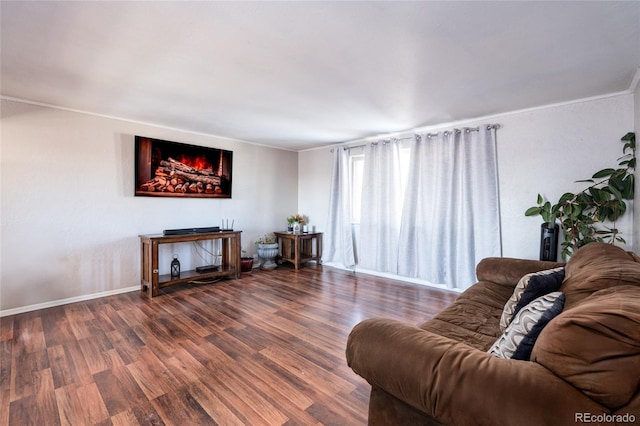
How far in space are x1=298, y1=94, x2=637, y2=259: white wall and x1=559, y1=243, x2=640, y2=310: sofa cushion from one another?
5.46 ft

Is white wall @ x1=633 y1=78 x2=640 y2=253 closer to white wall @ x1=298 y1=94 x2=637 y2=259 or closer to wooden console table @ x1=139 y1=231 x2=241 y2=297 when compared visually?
white wall @ x1=298 y1=94 x2=637 y2=259

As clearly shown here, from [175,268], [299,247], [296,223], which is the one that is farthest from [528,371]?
[296,223]

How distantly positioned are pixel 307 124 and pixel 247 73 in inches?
62.8

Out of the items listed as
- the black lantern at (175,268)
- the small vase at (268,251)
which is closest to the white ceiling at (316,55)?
the black lantern at (175,268)

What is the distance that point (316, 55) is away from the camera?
81.1 inches

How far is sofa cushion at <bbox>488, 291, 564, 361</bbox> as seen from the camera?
1.03 m

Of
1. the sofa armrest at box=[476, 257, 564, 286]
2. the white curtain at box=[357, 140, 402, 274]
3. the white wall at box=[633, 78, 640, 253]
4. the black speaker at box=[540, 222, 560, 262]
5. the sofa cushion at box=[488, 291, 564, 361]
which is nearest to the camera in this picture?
the sofa cushion at box=[488, 291, 564, 361]

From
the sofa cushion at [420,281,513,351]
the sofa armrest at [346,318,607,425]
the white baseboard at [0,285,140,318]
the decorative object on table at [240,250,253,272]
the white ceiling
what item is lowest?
the white baseboard at [0,285,140,318]

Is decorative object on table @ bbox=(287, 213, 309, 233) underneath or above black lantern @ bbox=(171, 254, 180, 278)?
above

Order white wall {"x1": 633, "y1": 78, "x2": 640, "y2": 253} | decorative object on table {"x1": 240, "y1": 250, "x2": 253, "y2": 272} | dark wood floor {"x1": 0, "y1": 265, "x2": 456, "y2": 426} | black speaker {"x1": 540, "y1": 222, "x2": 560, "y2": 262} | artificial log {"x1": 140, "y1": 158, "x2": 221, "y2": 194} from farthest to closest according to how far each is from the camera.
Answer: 1. decorative object on table {"x1": 240, "y1": 250, "x2": 253, "y2": 272}
2. artificial log {"x1": 140, "y1": 158, "x2": 221, "y2": 194}
3. black speaker {"x1": 540, "y1": 222, "x2": 560, "y2": 262}
4. white wall {"x1": 633, "y1": 78, "x2": 640, "y2": 253}
5. dark wood floor {"x1": 0, "y1": 265, "x2": 456, "y2": 426}

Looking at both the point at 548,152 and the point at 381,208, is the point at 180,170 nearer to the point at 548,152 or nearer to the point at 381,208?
the point at 381,208

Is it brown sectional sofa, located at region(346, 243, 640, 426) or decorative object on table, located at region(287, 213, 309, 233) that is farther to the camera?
decorative object on table, located at region(287, 213, 309, 233)

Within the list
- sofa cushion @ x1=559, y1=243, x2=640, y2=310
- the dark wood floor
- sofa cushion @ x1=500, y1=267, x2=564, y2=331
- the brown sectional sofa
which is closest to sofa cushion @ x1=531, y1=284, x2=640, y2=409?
the brown sectional sofa

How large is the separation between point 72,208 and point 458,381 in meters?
4.27
